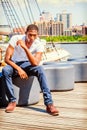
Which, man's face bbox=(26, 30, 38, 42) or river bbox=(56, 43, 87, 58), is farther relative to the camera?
man's face bbox=(26, 30, 38, 42)

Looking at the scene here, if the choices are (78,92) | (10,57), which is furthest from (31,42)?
(78,92)

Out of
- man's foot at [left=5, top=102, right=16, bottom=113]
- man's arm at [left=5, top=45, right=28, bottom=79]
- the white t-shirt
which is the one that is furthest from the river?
man's foot at [left=5, top=102, right=16, bottom=113]

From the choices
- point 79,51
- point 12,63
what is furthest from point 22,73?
point 79,51

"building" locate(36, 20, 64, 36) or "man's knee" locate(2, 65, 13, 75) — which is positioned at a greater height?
"building" locate(36, 20, 64, 36)

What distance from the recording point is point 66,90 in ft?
8.42

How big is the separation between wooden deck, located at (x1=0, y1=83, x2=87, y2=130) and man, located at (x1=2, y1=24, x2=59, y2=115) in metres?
0.07

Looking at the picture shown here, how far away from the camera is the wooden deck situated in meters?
1.44

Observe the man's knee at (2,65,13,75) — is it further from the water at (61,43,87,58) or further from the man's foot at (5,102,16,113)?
the water at (61,43,87,58)

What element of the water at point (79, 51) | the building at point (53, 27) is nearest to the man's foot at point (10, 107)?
the water at point (79, 51)

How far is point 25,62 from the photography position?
188cm

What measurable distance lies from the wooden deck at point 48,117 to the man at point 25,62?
0.23ft

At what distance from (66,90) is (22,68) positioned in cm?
80

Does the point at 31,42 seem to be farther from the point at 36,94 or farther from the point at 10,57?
the point at 36,94

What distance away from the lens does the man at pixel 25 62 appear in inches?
69.6
